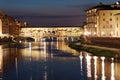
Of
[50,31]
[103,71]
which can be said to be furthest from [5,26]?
[103,71]

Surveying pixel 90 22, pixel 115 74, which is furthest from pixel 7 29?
pixel 115 74

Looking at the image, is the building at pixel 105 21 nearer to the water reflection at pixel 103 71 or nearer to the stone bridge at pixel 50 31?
the water reflection at pixel 103 71

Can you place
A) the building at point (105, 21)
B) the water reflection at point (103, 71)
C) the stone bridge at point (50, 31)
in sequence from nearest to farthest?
the water reflection at point (103, 71) → the building at point (105, 21) → the stone bridge at point (50, 31)

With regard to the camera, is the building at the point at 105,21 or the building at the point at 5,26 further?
the building at the point at 5,26

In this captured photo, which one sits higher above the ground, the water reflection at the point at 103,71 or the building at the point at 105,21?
the building at the point at 105,21

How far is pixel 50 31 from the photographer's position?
591ft

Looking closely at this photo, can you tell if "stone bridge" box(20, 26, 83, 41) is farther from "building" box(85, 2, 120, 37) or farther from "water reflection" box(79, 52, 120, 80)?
"water reflection" box(79, 52, 120, 80)

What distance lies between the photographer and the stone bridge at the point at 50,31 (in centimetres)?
17238

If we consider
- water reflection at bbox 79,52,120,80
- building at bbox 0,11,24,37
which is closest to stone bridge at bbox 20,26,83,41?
building at bbox 0,11,24,37

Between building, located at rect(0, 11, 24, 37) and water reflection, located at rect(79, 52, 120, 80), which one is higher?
building, located at rect(0, 11, 24, 37)

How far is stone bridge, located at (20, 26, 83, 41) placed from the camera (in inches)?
6786

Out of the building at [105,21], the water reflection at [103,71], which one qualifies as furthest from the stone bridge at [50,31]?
the water reflection at [103,71]

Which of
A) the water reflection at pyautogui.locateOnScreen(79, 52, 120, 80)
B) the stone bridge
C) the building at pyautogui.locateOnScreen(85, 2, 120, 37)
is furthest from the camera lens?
the stone bridge

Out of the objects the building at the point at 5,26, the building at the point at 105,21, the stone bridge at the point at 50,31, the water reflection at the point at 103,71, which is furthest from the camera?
the stone bridge at the point at 50,31
